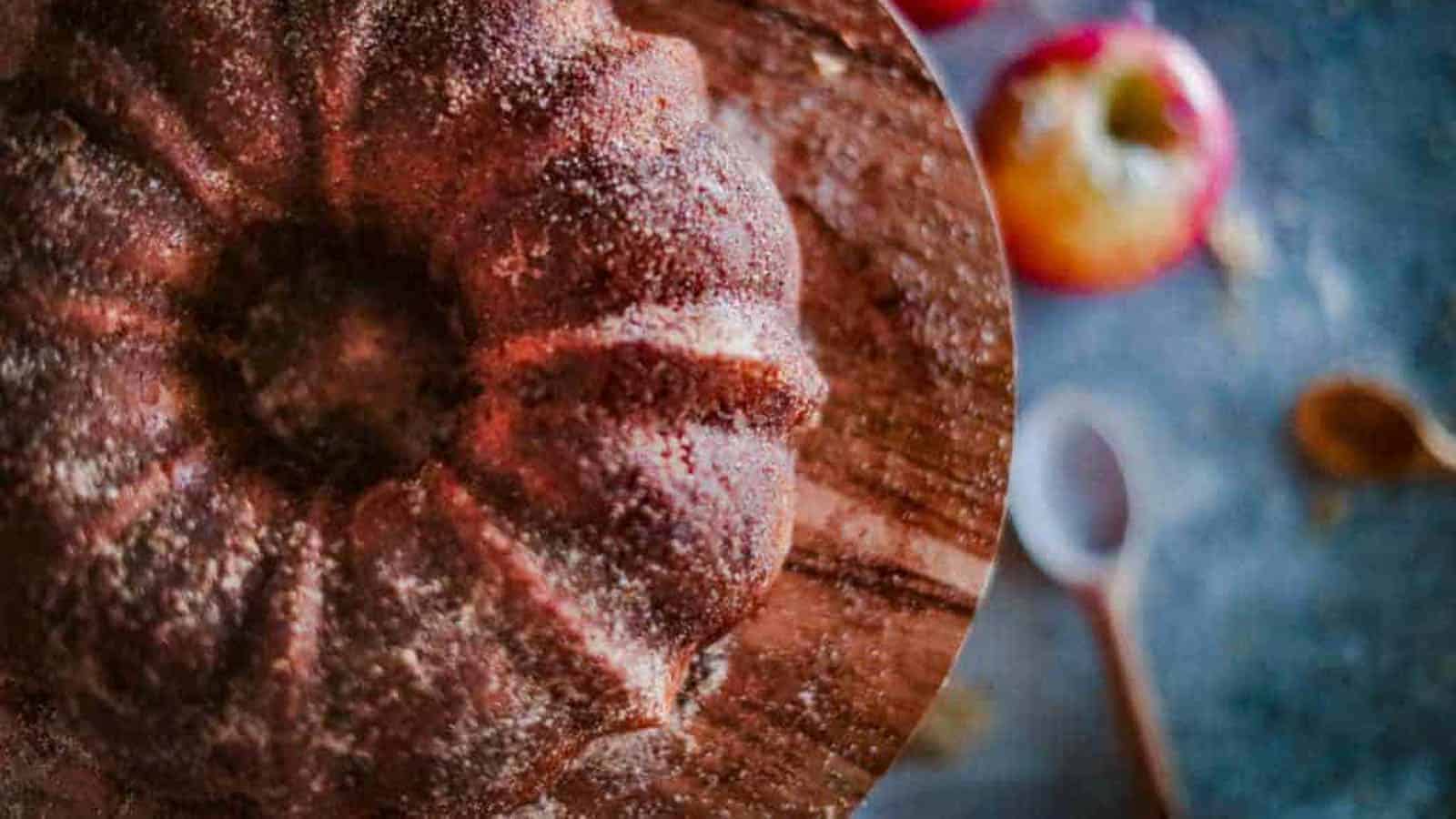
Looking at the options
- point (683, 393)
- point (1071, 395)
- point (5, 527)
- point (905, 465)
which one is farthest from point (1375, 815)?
point (5, 527)

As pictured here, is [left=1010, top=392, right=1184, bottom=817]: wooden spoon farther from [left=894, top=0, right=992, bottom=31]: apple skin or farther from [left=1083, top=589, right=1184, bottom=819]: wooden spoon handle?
[left=894, top=0, right=992, bottom=31]: apple skin

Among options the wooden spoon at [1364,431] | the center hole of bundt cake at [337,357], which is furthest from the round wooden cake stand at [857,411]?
the wooden spoon at [1364,431]

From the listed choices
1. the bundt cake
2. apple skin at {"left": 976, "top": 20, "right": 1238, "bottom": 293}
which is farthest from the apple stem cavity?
the bundt cake

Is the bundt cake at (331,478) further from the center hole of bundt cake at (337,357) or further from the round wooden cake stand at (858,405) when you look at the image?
the round wooden cake stand at (858,405)

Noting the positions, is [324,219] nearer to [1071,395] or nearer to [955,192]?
[955,192]

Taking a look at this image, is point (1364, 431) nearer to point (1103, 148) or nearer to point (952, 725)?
point (1103, 148)

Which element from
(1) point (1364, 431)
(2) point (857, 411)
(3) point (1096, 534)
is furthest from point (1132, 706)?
(2) point (857, 411)
